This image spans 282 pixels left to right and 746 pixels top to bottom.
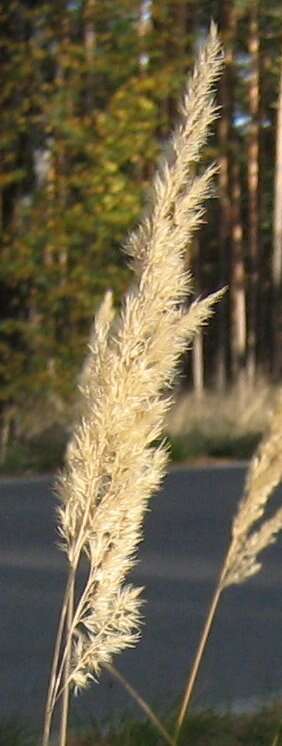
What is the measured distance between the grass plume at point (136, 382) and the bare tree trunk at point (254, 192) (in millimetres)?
25524

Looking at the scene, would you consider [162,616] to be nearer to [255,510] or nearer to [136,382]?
[255,510]

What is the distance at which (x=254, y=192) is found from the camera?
31719 mm

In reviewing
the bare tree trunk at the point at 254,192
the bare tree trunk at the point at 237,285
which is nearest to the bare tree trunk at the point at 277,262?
the bare tree trunk at the point at 254,192

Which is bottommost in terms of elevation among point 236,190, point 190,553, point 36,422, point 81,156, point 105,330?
point 105,330

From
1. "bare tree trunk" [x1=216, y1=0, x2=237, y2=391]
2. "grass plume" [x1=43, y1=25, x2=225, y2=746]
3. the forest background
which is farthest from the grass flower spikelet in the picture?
"bare tree trunk" [x1=216, y1=0, x2=237, y2=391]

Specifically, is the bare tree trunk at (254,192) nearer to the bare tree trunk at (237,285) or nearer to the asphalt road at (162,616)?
the bare tree trunk at (237,285)

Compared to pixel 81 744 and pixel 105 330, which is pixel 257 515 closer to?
pixel 105 330

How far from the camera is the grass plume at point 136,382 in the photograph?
2.47 metres

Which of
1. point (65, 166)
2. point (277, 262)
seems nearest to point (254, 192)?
point (277, 262)

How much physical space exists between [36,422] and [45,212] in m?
1.91

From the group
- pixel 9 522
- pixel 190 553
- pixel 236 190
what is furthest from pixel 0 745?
pixel 236 190

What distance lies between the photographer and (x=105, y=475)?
2.50m

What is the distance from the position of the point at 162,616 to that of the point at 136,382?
551cm

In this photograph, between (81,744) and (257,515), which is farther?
(81,744)
